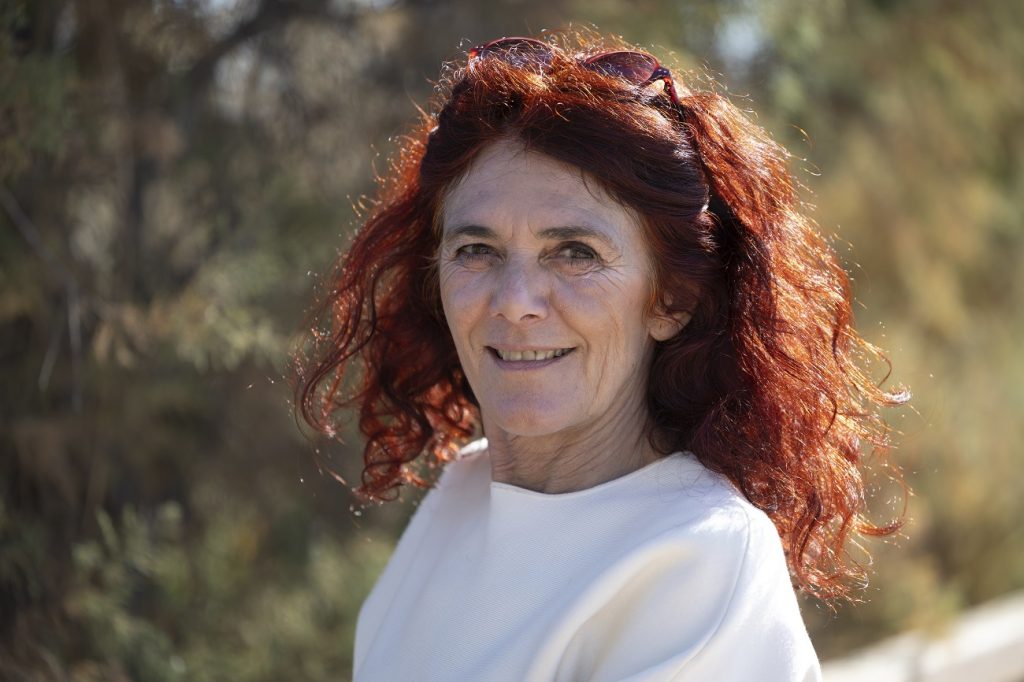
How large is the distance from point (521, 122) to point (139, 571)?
6.96ft

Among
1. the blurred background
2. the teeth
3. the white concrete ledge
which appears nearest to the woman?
the teeth

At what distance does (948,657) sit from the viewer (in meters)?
4.57

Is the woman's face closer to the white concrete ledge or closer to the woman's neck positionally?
the woman's neck

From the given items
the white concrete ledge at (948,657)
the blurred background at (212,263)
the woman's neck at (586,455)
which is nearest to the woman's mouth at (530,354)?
the woman's neck at (586,455)

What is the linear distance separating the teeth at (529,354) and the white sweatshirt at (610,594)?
220 mm

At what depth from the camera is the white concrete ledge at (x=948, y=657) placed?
430 centimetres

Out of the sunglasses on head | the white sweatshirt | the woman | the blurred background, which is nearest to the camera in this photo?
the white sweatshirt

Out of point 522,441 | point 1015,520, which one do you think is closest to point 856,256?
point 1015,520

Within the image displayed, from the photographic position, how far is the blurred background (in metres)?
2.87

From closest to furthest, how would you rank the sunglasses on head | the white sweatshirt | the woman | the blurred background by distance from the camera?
1. the white sweatshirt
2. the woman
3. the sunglasses on head
4. the blurred background

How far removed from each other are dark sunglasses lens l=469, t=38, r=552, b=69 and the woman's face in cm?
15

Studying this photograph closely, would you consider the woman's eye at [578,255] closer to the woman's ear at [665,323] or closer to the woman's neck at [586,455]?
the woman's ear at [665,323]

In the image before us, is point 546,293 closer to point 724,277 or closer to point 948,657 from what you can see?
point 724,277

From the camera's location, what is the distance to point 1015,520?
18.8 feet
